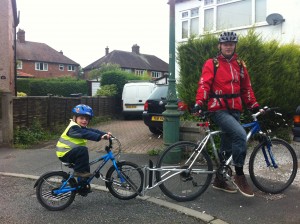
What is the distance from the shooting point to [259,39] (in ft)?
25.2

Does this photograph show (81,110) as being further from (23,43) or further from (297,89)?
(23,43)

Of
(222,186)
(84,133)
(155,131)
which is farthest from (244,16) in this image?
(84,133)

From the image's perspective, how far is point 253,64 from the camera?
24.9ft

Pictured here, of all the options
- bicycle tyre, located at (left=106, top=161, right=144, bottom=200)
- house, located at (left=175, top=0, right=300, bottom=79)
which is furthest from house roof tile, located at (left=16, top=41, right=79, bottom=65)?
bicycle tyre, located at (left=106, top=161, right=144, bottom=200)

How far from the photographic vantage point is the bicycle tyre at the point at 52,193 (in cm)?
441

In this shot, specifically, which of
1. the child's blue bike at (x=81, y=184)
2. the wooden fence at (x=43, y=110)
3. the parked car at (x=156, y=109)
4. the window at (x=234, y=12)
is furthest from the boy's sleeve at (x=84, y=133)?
the window at (x=234, y=12)

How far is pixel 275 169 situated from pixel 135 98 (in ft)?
39.6

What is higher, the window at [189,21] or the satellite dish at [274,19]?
the window at [189,21]

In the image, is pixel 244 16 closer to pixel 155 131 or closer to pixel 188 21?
pixel 188 21

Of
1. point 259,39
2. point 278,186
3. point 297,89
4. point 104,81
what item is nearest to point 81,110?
point 278,186

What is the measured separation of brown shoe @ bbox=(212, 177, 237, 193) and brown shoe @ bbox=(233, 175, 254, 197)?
23 centimetres

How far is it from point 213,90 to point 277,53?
4075mm

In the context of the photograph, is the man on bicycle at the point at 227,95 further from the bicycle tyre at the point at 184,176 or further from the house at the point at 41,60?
the house at the point at 41,60

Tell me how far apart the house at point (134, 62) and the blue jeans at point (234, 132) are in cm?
5046
